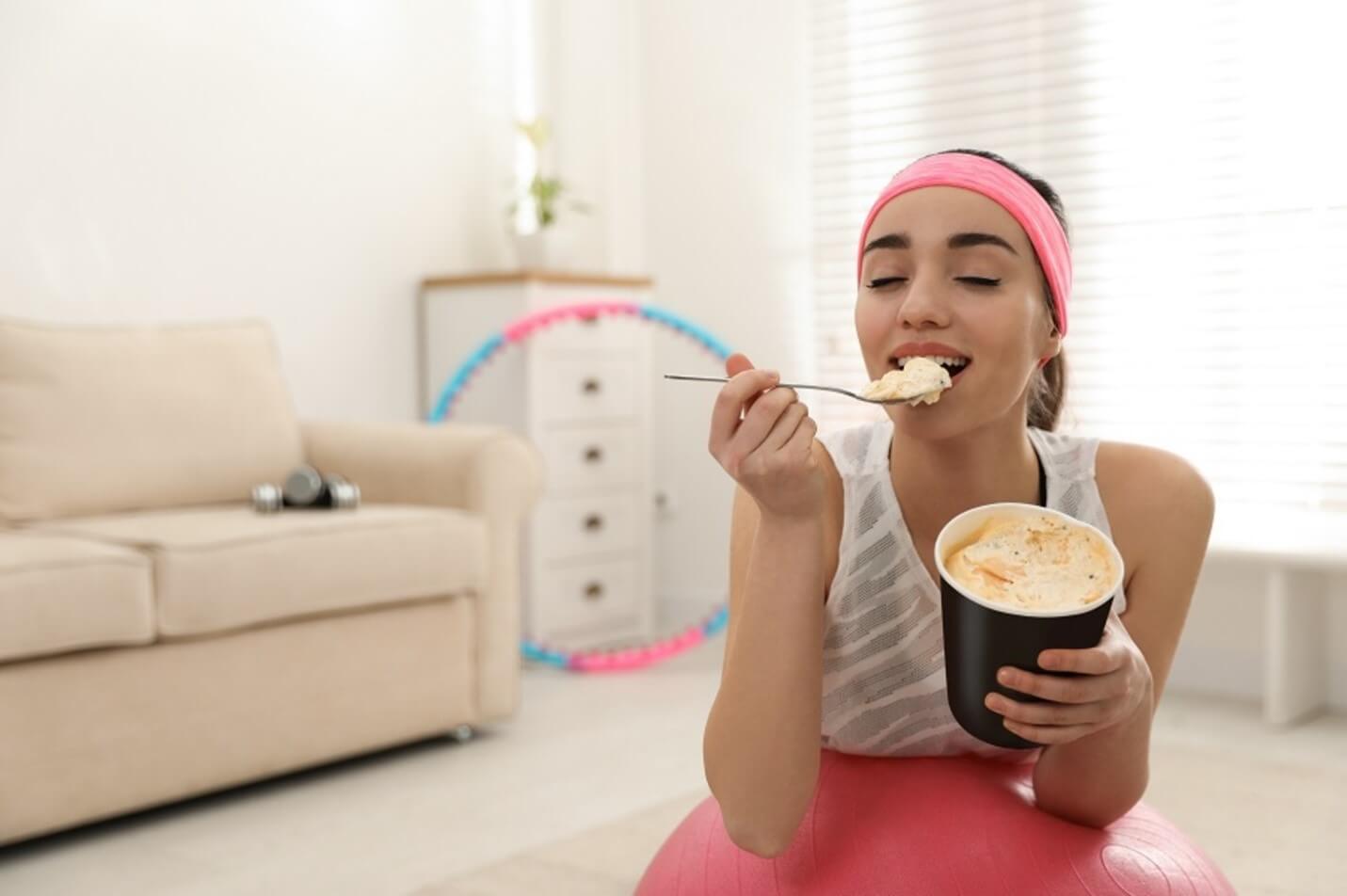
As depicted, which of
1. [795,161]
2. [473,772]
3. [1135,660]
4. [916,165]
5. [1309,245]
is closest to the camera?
[1135,660]

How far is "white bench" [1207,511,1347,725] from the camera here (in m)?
3.06

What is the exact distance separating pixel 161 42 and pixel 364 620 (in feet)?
5.48

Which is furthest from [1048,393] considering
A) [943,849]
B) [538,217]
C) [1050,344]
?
[538,217]

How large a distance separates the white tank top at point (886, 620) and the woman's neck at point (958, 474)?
0.02 meters

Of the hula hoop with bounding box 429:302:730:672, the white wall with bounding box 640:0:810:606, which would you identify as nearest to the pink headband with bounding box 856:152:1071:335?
the hula hoop with bounding box 429:302:730:672

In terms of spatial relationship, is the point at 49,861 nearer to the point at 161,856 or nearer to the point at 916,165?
the point at 161,856

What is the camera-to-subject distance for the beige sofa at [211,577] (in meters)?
2.37

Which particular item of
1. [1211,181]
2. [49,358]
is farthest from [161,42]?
[1211,181]

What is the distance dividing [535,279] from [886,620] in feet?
9.01

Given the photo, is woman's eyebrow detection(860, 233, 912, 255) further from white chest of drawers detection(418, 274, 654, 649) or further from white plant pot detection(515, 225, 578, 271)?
white plant pot detection(515, 225, 578, 271)

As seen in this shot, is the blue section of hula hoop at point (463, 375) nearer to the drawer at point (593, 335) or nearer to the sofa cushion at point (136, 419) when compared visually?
the drawer at point (593, 335)

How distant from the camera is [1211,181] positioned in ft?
11.5

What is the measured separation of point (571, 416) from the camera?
4.02 metres

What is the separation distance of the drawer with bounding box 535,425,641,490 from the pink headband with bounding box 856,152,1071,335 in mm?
2700
